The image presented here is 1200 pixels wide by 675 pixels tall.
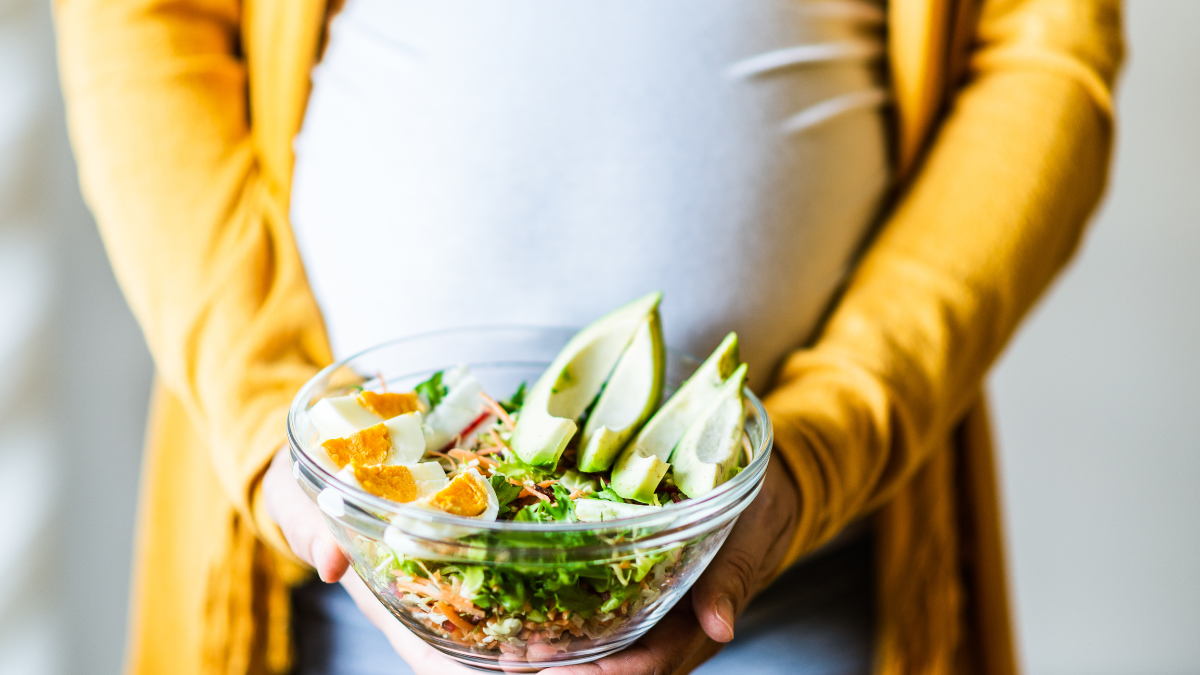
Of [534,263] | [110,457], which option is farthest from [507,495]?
[110,457]

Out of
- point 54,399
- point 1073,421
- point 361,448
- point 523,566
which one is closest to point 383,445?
point 361,448

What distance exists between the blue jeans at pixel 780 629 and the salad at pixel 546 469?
11.1 inches

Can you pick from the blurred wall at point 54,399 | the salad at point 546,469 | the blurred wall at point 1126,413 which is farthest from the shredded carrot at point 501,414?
the blurred wall at point 1126,413

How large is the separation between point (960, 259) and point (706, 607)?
390mm

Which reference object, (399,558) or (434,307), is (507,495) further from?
→ (434,307)

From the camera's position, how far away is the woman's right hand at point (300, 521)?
458 mm

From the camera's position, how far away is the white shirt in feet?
2.08

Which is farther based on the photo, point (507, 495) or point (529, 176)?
point (529, 176)

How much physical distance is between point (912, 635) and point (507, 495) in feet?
1.70

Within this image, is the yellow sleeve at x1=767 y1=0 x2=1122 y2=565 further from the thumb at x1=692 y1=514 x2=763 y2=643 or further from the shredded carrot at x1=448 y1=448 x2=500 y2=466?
the shredded carrot at x1=448 y1=448 x2=500 y2=466

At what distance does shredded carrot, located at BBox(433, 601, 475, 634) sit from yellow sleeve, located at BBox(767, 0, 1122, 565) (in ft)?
0.82

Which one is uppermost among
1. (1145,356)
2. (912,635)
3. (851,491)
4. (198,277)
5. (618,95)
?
(618,95)

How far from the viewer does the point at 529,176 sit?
0.64 metres

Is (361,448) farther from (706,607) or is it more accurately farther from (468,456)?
(706,607)
